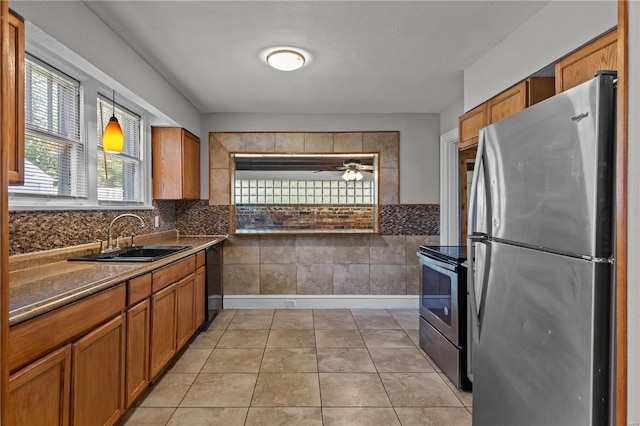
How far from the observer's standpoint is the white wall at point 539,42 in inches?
64.1

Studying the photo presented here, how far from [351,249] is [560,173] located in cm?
323

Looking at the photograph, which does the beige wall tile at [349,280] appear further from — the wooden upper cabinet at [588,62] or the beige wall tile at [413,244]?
the wooden upper cabinet at [588,62]

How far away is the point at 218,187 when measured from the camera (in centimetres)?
423

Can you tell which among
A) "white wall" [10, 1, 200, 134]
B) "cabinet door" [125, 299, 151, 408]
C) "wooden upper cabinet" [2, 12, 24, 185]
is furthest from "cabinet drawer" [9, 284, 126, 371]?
"white wall" [10, 1, 200, 134]

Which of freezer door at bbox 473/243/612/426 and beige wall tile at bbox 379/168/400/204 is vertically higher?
beige wall tile at bbox 379/168/400/204

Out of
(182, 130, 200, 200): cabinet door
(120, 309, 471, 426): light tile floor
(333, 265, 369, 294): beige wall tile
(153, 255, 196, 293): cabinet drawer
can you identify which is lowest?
(120, 309, 471, 426): light tile floor

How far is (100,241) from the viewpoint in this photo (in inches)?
107

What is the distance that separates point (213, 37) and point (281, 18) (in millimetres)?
554

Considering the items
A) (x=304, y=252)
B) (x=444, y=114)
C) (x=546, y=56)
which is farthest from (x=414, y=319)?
(x=546, y=56)

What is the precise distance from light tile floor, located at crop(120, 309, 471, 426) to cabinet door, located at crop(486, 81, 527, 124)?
1.99m

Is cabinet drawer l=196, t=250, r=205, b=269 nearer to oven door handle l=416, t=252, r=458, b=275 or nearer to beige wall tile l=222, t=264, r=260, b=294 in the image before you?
beige wall tile l=222, t=264, r=260, b=294

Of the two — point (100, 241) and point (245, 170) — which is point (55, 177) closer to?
point (100, 241)

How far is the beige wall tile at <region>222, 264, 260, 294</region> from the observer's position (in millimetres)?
4258

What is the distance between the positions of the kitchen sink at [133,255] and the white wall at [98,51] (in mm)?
1230
